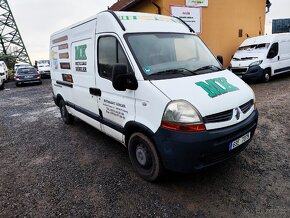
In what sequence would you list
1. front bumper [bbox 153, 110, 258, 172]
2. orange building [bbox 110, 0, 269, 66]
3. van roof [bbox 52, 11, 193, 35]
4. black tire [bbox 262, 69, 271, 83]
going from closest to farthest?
1. front bumper [bbox 153, 110, 258, 172]
2. van roof [bbox 52, 11, 193, 35]
3. black tire [bbox 262, 69, 271, 83]
4. orange building [bbox 110, 0, 269, 66]

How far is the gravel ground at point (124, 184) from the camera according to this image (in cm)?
292

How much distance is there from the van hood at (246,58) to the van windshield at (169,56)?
23.7 ft

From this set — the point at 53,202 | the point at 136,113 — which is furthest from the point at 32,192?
the point at 136,113

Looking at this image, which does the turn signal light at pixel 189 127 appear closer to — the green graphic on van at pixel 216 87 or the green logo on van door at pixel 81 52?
the green graphic on van at pixel 216 87

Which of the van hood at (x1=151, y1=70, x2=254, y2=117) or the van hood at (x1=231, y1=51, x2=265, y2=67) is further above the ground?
the van hood at (x1=231, y1=51, x2=265, y2=67)

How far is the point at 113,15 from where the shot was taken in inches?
145

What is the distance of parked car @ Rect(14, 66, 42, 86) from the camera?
17523 millimetres

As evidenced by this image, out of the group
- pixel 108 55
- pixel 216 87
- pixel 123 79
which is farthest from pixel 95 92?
pixel 216 87

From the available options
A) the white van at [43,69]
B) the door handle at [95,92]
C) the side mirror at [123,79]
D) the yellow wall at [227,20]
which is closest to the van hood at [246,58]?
the yellow wall at [227,20]

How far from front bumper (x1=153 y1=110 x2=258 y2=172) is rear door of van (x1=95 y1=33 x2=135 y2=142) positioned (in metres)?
0.71

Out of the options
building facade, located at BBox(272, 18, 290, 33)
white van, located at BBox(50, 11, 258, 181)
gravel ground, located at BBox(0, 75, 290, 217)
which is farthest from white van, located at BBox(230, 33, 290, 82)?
building facade, located at BBox(272, 18, 290, 33)

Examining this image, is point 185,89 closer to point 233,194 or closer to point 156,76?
point 156,76

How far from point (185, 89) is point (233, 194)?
150cm

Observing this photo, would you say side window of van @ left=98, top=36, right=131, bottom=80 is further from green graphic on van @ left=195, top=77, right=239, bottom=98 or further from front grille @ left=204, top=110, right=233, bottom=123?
front grille @ left=204, top=110, right=233, bottom=123
